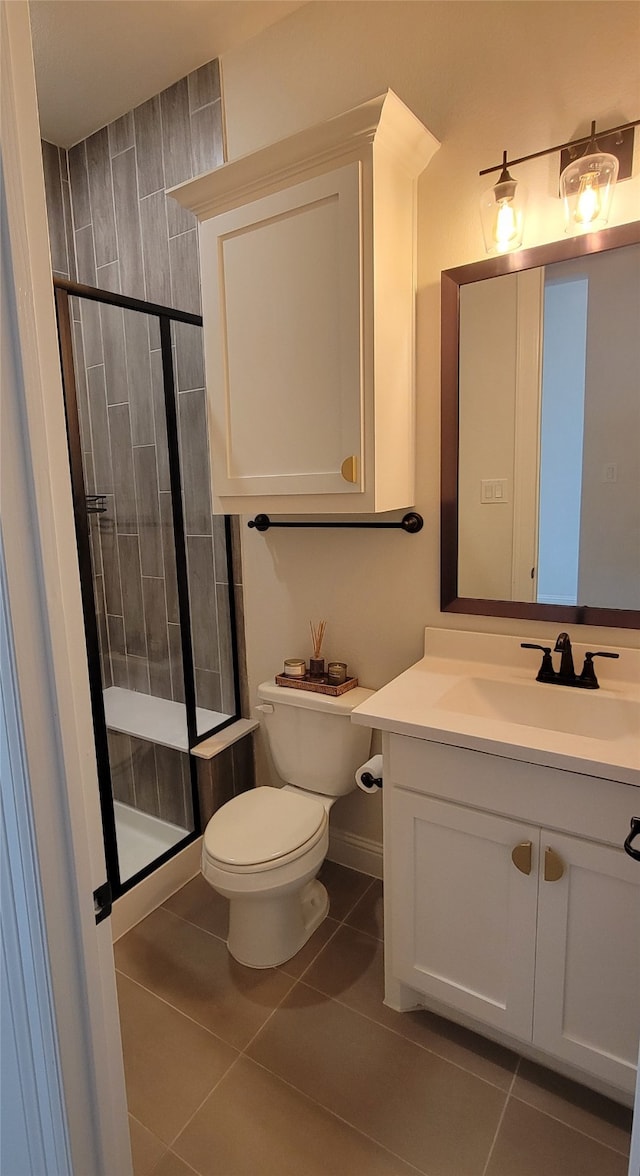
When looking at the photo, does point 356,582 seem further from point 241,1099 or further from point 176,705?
point 241,1099

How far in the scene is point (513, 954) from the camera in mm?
1341

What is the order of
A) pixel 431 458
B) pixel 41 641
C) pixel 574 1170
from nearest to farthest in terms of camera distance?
pixel 41 641 < pixel 574 1170 < pixel 431 458

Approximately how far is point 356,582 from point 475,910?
0.98m

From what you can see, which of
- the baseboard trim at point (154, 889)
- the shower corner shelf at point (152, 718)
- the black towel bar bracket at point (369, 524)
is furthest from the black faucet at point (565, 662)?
the baseboard trim at point (154, 889)

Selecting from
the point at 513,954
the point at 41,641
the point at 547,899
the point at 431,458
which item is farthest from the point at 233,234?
the point at 513,954

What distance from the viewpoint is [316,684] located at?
1951 millimetres

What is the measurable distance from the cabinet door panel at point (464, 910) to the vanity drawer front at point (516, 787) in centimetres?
4

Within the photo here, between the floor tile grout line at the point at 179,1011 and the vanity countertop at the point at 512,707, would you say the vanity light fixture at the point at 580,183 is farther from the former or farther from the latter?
the floor tile grout line at the point at 179,1011

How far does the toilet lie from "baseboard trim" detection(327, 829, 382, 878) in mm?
180

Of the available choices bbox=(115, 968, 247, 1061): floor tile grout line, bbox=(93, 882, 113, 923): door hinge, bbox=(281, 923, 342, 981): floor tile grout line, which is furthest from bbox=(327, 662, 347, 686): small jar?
bbox=(93, 882, 113, 923): door hinge

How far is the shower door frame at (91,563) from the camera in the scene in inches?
64.6

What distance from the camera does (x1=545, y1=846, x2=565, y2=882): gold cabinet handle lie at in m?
1.24

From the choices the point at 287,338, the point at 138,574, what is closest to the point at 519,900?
the point at 287,338

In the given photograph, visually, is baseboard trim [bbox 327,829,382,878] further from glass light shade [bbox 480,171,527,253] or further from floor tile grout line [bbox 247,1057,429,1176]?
glass light shade [bbox 480,171,527,253]
